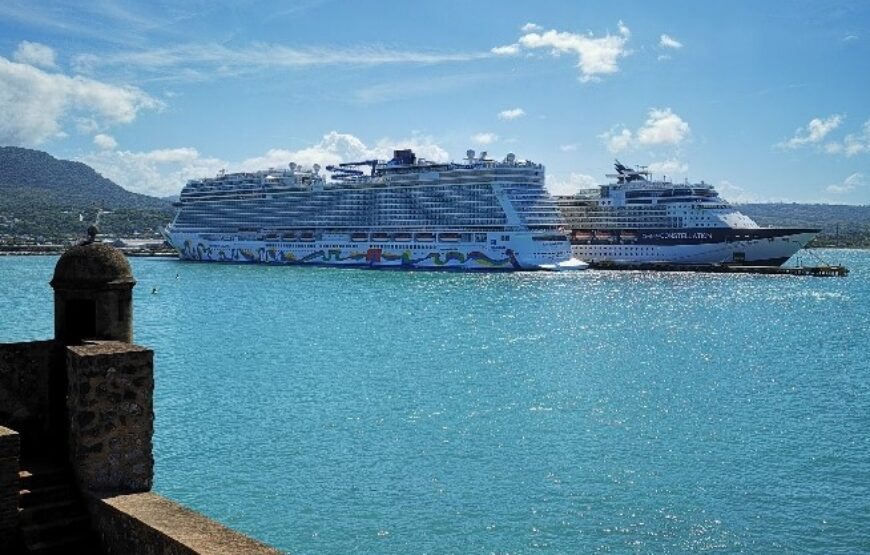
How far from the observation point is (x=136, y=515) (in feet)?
19.1

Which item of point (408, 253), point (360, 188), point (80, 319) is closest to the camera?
point (80, 319)

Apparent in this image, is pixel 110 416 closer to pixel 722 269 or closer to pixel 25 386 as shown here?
pixel 25 386

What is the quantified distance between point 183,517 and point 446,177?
229 ft

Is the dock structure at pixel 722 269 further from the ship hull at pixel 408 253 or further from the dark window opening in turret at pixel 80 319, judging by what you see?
the dark window opening in turret at pixel 80 319

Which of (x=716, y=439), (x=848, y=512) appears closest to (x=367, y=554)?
(x=848, y=512)

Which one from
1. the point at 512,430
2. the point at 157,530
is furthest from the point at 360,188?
the point at 157,530

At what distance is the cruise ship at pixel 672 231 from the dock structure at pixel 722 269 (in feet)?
3.39

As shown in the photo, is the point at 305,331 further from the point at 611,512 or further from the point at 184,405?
the point at 611,512

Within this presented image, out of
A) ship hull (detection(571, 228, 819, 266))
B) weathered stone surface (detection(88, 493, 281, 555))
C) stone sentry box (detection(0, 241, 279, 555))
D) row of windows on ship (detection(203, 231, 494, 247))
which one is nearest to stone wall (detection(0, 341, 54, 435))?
stone sentry box (detection(0, 241, 279, 555))

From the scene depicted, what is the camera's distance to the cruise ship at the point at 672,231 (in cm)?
7419

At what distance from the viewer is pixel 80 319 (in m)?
7.47

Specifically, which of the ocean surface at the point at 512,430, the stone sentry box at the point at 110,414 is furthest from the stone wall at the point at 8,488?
the ocean surface at the point at 512,430

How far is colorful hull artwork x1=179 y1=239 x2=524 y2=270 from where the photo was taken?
69.7m

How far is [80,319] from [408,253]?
217ft
